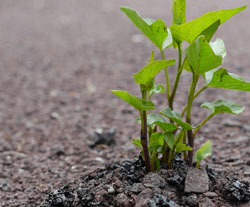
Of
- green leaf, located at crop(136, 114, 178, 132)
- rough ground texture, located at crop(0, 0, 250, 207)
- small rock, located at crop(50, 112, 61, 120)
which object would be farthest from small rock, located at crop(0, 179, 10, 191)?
small rock, located at crop(50, 112, 61, 120)

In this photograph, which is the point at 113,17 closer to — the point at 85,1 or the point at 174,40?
the point at 85,1

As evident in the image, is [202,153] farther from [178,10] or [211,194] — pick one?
[178,10]

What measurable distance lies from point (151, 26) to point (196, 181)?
551 millimetres

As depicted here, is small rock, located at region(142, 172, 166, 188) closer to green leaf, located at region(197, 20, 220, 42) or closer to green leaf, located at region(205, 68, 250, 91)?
green leaf, located at region(205, 68, 250, 91)

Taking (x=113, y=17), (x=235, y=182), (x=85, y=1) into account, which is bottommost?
(x=235, y=182)

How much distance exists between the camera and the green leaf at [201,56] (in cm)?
100

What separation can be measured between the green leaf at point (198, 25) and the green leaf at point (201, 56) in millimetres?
63

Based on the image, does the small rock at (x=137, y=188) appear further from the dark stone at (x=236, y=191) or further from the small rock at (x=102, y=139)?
the small rock at (x=102, y=139)

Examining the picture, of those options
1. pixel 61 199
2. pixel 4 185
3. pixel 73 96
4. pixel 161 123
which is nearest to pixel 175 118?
pixel 161 123

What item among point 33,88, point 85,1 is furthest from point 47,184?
point 85,1

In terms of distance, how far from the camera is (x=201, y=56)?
1032 mm

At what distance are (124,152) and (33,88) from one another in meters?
1.43

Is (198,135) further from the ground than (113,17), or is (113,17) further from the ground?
(113,17)

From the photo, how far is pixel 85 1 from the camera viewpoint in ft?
19.9
